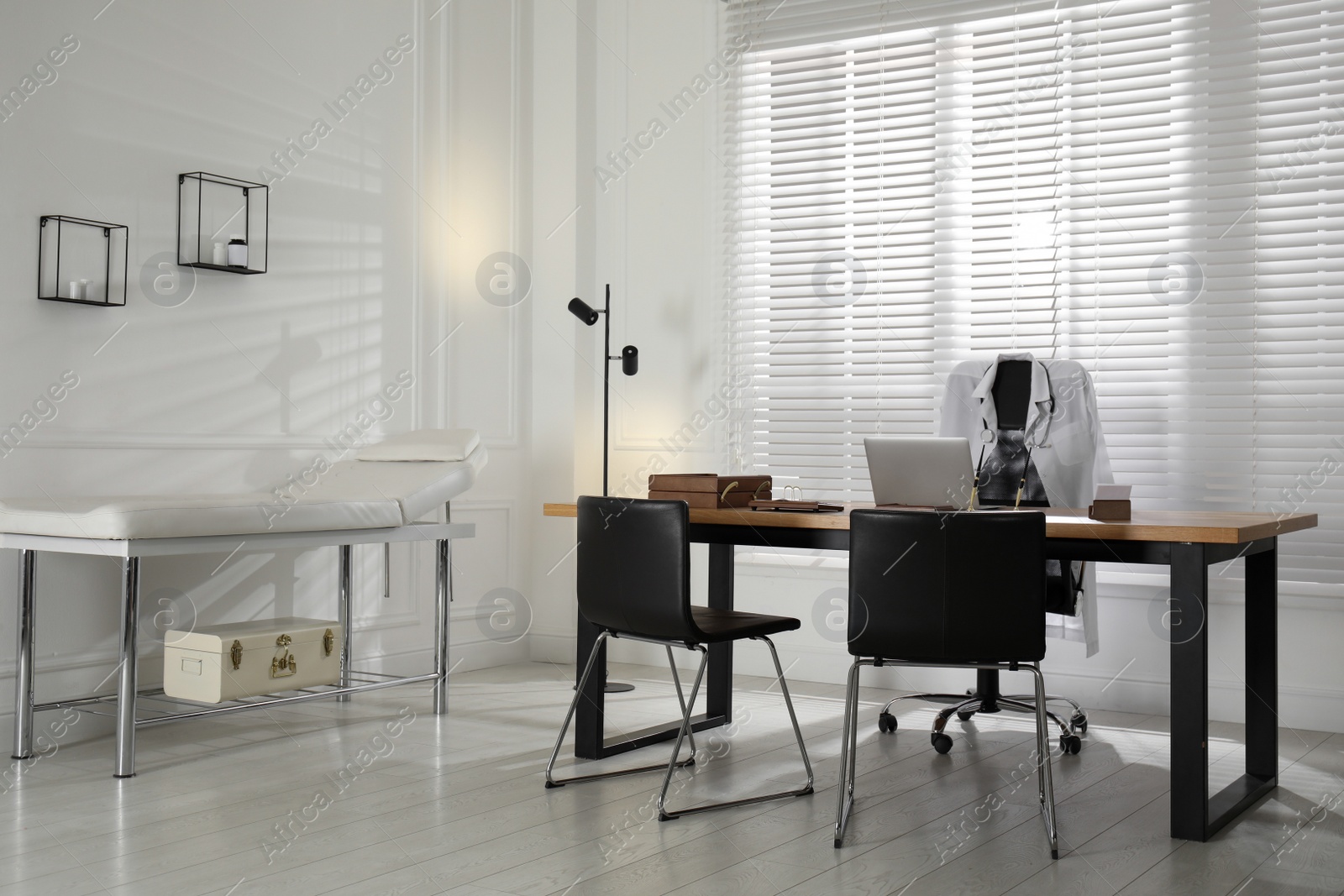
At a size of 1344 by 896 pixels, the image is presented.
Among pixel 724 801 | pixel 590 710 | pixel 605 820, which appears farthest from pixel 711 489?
pixel 605 820

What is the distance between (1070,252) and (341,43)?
3.15 metres

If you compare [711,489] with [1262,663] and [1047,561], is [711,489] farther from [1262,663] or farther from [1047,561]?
[1262,663]

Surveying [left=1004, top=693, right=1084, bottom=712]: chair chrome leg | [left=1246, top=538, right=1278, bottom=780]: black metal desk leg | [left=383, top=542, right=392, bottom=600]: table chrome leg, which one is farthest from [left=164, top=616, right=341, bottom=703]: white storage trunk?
[left=1246, top=538, right=1278, bottom=780]: black metal desk leg

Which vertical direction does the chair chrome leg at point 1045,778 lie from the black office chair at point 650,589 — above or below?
below

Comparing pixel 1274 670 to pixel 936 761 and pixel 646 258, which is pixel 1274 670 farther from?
pixel 646 258

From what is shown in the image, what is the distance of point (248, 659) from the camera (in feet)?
11.8

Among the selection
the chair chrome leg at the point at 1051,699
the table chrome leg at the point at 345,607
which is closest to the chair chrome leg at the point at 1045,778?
the chair chrome leg at the point at 1051,699

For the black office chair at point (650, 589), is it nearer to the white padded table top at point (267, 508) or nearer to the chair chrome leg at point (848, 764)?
the chair chrome leg at point (848, 764)

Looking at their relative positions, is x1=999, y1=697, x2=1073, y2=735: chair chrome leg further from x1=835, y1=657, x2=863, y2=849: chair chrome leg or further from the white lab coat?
x1=835, y1=657, x2=863, y2=849: chair chrome leg

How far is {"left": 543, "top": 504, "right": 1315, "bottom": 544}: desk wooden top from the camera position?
2.70 meters

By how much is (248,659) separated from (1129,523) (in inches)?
103

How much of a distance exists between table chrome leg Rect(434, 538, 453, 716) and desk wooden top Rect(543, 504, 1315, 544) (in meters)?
0.83

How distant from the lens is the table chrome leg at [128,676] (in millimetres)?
3234

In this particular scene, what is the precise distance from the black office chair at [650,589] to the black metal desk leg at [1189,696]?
926 mm
